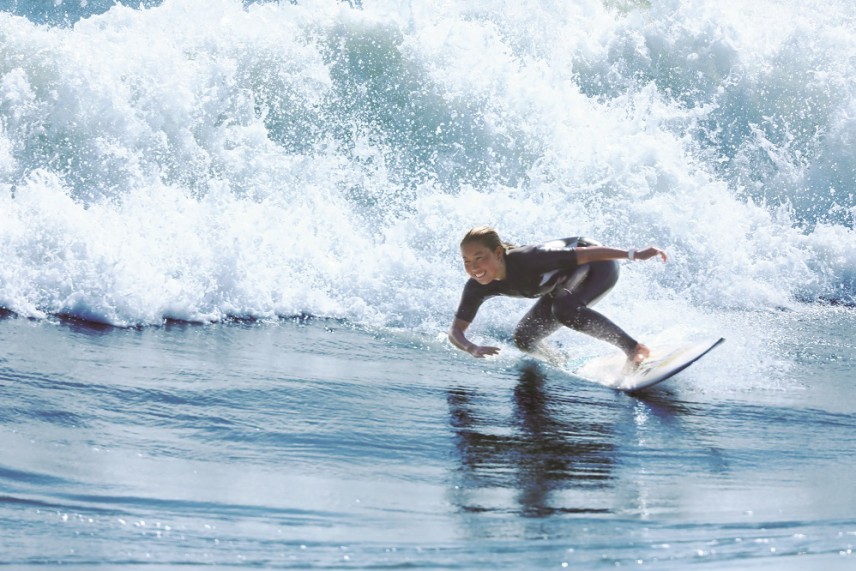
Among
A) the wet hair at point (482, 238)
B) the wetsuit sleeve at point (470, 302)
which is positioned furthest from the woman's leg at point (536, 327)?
the wet hair at point (482, 238)

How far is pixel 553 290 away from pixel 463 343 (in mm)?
908

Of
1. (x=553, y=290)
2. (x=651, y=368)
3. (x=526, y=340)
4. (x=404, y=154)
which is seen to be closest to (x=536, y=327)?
(x=526, y=340)

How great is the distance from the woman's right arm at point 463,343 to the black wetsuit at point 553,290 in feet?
0.15

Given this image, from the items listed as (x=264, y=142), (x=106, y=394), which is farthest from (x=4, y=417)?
(x=264, y=142)

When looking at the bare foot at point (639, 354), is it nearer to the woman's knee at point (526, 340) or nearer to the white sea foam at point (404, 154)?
the woman's knee at point (526, 340)

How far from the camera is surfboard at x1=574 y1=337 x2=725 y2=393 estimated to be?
6703 mm

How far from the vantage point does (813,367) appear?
7.78 metres

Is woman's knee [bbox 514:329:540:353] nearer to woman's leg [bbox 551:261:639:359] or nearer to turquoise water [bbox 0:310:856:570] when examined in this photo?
turquoise water [bbox 0:310:856:570]

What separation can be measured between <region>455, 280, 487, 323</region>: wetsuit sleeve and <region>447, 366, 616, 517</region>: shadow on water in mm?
487

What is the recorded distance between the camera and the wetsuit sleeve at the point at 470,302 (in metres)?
6.79

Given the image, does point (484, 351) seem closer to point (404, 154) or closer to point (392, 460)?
point (392, 460)

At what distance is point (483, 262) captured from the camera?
663cm

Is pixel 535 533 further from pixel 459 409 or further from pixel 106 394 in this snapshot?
pixel 106 394

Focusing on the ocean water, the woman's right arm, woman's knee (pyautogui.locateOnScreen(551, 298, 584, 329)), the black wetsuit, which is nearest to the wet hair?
the black wetsuit
